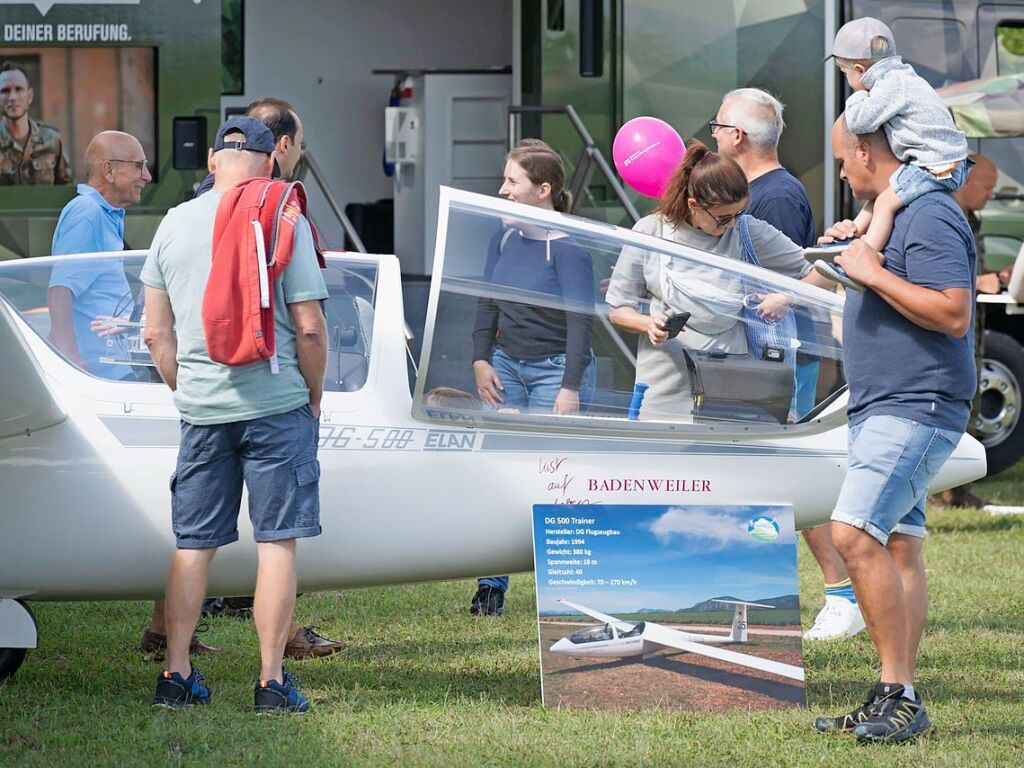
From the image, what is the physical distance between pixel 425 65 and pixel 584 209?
2369 millimetres

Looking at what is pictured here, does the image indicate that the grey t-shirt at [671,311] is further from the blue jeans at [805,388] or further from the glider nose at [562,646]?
the glider nose at [562,646]

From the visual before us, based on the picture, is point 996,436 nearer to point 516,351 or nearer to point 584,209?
point 584,209

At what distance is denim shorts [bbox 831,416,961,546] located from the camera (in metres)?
3.59

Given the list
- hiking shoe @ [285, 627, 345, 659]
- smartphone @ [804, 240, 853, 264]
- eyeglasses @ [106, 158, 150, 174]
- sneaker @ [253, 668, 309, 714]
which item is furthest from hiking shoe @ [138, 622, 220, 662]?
smartphone @ [804, 240, 853, 264]

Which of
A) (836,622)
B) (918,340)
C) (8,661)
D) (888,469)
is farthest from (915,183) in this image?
(8,661)

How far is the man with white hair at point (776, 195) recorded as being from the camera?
15.9 feet

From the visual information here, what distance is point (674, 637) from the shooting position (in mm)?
3977

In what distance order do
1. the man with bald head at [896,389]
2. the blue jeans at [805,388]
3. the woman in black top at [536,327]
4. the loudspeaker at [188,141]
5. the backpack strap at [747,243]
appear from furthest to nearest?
1. the loudspeaker at [188,141]
2. the backpack strap at [747,243]
3. the blue jeans at [805,388]
4. the woman in black top at [536,327]
5. the man with bald head at [896,389]

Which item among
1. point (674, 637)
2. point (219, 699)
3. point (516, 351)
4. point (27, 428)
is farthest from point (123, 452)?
point (674, 637)

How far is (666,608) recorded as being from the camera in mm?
3996

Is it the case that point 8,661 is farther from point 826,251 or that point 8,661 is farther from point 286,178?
point 826,251

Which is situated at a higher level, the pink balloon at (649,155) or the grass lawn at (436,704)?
the pink balloon at (649,155)

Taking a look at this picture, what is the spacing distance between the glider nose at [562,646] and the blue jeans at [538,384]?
610 mm

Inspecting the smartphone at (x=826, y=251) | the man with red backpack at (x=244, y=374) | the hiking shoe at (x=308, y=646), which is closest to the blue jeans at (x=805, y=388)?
the smartphone at (x=826, y=251)
